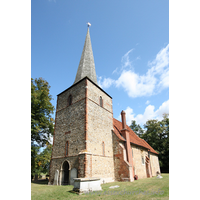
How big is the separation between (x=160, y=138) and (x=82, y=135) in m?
28.9

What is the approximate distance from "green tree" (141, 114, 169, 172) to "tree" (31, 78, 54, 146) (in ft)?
85.2

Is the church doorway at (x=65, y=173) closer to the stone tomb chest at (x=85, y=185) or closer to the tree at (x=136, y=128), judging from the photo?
the stone tomb chest at (x=85, y=185)

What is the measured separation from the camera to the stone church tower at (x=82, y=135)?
11.9 meters

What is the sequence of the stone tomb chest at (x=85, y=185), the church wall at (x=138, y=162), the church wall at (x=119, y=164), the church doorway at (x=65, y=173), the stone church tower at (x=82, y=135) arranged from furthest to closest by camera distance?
the church wall at (x=138, y=162)
the church wall at (x=119, y=164)
the church doorway at (x=65, y=173)
the stone church tower at (x=82, y=135)
the stone tomb chest at (x=85, y=185)

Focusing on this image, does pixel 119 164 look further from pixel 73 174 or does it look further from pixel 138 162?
pixel 138 162

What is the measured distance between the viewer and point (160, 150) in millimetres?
32625

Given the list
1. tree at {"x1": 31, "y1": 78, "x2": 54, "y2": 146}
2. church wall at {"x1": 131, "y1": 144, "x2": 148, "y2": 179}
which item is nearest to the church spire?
tree at {"x1": 31, "y1": 78, "x2": 54, "y2": 146}

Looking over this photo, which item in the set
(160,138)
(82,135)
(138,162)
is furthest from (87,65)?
(160,138)

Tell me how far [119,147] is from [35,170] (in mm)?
12633

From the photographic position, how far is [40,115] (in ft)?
63.8

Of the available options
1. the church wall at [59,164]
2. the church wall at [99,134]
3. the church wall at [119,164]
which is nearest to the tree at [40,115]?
the church wall at [59,164]

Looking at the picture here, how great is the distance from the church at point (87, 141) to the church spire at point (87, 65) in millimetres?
209

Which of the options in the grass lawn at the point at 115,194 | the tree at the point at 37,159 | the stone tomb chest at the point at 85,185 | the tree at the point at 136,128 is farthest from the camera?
the tree at the point at 136,128
